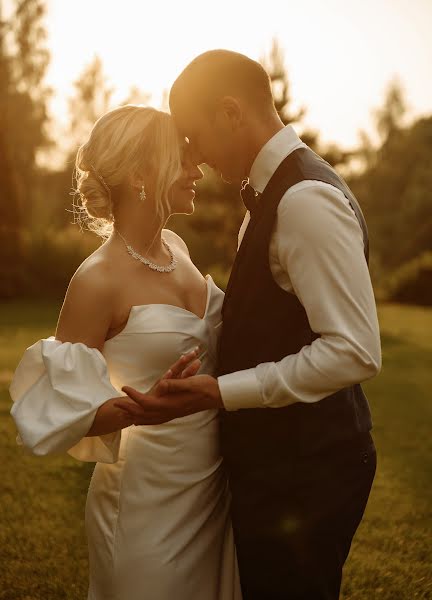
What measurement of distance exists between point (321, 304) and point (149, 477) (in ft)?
3.86

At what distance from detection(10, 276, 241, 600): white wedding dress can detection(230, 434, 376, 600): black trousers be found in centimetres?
24

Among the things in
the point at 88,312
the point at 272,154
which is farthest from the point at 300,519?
the point at 272,154

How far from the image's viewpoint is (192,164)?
3574 mm

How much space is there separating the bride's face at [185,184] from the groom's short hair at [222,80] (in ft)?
1.09

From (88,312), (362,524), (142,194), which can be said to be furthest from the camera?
(362,524)

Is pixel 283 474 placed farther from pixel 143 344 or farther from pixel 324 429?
pixel 143 344

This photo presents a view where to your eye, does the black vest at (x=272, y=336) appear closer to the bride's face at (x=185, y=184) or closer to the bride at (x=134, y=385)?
the bride at (x=134, y=385)

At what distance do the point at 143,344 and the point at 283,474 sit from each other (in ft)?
2.62

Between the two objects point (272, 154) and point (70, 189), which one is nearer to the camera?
point (272, 154)

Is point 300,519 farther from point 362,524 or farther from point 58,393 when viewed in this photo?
point 362,524

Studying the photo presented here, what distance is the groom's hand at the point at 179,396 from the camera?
284 cm

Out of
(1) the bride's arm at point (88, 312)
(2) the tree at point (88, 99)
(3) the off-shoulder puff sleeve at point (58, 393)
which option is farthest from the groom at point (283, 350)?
(2) the tree at point (88, 99)

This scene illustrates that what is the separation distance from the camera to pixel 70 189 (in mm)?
24609

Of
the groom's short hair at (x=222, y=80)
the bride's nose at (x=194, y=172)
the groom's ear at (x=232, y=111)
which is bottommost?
the bride's nose at (x=194, y=172)
